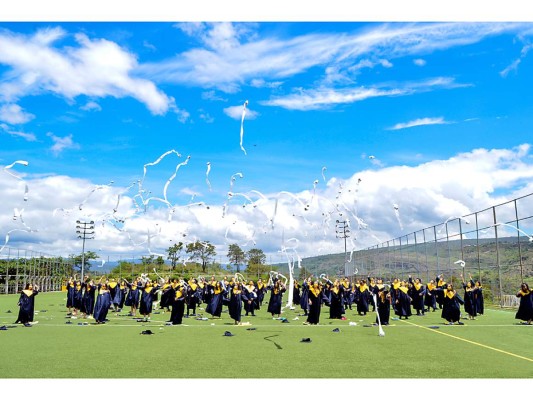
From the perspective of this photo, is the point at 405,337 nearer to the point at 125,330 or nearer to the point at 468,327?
the point at 468,327

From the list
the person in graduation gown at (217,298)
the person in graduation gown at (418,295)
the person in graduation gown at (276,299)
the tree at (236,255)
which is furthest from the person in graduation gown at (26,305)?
the tree at (236,255)

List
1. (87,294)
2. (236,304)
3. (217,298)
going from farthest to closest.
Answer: (87,294), (217,298), (236,304)

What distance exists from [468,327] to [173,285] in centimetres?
1236

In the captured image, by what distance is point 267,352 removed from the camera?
11883 mm

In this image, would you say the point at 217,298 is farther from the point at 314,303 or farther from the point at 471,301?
the point at 471,301

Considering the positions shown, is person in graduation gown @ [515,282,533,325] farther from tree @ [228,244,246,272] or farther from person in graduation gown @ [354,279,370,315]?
tree @ [228,244,246,272]

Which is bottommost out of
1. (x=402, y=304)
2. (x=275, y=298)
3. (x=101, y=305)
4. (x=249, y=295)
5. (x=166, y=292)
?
(x=402, y=304)

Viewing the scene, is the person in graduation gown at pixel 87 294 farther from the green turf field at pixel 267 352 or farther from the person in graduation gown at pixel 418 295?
the person in graduation gown at pixel 418 295

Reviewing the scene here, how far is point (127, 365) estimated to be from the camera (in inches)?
396

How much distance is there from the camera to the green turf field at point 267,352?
932 cm

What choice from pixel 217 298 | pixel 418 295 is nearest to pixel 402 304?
pixel 418 295

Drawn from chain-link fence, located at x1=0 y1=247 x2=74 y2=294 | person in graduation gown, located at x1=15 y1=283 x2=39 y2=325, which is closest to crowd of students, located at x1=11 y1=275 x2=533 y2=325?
person in graduation gown, located at x1=15 y1=283 x2=39 y2=325

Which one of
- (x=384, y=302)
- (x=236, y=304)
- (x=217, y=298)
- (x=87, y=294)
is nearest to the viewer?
(x=384, y=302)

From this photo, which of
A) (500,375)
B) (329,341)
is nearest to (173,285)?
(329,341)
